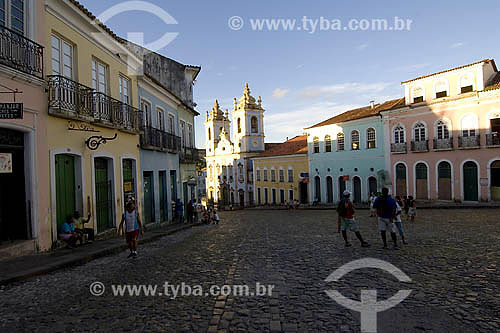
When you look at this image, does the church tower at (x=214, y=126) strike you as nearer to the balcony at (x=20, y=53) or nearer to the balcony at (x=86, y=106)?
the balcony at (x=86, y=106)

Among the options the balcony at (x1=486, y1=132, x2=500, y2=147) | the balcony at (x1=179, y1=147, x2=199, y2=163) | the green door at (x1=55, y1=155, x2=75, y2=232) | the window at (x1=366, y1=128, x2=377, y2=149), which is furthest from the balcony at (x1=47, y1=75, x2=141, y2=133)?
the window at (x1=366, y1=128, x2=377, y2=149)

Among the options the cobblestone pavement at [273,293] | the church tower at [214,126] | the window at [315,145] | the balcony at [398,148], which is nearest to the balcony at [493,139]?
the balcony at [398,148]

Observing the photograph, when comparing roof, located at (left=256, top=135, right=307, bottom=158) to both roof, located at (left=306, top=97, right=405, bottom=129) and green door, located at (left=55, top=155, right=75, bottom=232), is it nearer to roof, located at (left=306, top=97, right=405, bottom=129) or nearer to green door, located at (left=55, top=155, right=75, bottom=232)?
roof, located at (left=306, top=97, right=405, bottom=129)

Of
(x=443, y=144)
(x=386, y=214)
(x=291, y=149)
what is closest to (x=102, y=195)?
(x=386, y=214)

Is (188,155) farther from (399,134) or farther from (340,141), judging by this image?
(340,141)

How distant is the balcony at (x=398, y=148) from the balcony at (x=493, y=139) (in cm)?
566

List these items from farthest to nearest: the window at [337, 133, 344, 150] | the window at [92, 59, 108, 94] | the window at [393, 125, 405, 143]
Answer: the window at [337, 133, 344, 150] < the window at [393, 125, 405, 143] < the window at [92, 59, 108, 94]

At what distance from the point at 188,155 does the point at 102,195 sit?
412 inches

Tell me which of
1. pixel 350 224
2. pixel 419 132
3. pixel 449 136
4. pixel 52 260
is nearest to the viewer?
pixel 52 260

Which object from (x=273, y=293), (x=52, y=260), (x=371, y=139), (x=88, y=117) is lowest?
(x=273, y=293)

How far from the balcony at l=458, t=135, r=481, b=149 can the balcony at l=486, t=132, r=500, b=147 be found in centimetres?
53

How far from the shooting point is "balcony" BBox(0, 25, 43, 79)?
296 inches

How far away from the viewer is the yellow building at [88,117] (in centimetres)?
936

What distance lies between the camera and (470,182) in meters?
24.6
